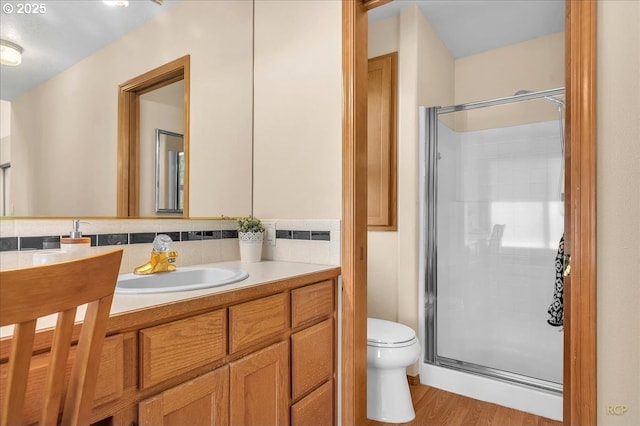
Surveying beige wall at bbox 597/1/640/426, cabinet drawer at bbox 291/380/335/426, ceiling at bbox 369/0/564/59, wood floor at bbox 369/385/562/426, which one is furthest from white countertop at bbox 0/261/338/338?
ceiling at bbox 369/0/564/59

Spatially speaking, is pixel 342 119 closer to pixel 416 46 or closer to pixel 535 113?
pixel 416 46

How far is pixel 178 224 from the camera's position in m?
1.45

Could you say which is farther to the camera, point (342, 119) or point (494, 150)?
point (494, 150)

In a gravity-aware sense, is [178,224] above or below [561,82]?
below

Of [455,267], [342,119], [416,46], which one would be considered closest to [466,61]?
[416,46]

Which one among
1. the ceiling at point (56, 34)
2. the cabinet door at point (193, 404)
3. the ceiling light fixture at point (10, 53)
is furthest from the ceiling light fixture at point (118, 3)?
the cabinet door at point (193, 404)

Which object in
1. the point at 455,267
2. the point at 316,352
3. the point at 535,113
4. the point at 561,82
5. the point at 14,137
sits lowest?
the point at 316,352

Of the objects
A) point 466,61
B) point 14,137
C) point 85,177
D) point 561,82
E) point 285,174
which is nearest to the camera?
point 14,137

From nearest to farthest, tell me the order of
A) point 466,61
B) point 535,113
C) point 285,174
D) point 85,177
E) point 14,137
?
point 14,137 < point 85,177 < point 285,174 < point 535,113 < point 466,61

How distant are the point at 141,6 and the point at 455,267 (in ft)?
7.42

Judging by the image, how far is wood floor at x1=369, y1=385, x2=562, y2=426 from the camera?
1842 millimetres

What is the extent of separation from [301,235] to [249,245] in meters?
0.24

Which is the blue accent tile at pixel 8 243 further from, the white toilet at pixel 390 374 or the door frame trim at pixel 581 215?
the door frame trim at pixel 581 215

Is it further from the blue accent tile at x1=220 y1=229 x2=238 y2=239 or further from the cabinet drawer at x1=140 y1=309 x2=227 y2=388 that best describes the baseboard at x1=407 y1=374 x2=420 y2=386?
the cabinet drawer at x1=140 y1=309 x2=227 y2=388
